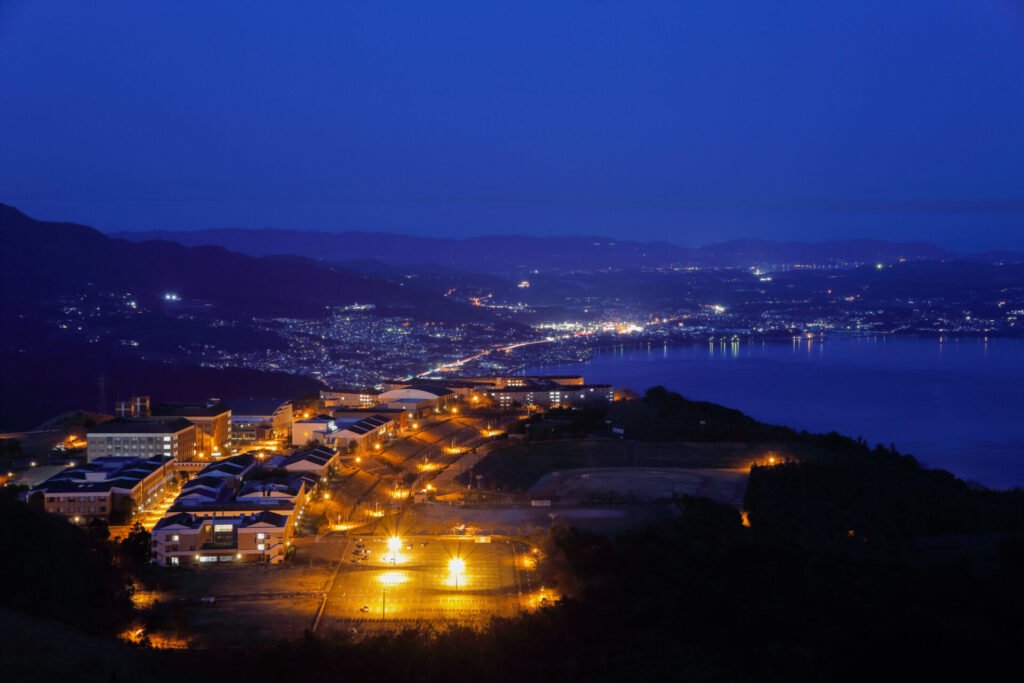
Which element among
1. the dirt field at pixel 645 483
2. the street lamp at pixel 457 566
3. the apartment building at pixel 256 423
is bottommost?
the street lamp at pixel 457 566

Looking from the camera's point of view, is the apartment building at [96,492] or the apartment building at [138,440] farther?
the apartment building at [138,440]

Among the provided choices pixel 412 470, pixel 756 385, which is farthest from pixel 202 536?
pixel 756 385

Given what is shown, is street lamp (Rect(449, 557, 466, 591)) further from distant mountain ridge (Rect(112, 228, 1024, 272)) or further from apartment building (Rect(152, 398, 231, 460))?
distant mountain ridge (Rect(112, 228, 1024, 272))

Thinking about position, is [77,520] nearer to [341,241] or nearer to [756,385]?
[756,385]

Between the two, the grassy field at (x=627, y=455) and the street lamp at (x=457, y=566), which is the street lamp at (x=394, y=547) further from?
the grassy field at (x=627, y=455)

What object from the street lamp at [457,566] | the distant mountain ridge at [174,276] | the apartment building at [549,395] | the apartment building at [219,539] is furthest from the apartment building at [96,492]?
the distant mountain ridge at [174,276]

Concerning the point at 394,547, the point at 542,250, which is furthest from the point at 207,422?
the point at 542,250
